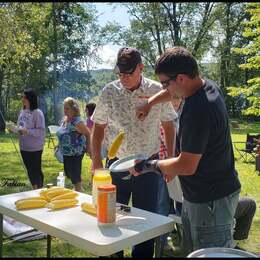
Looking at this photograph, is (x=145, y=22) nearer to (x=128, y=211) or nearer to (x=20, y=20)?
(x=20, y=20)

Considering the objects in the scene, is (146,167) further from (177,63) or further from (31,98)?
(31,98)

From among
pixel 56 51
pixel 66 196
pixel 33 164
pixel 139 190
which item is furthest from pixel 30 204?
pixel 56 51

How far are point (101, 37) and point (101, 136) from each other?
29169 mm

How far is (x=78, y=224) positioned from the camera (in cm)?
221

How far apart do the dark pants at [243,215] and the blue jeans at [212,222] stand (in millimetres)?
1307

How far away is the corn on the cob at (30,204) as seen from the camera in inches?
98.7

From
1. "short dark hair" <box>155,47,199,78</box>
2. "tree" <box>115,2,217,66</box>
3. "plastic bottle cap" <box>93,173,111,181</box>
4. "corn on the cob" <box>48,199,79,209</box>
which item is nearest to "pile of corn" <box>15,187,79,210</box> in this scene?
"corn on the cob" <box>48,199,79,209</box>

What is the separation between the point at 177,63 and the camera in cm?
200

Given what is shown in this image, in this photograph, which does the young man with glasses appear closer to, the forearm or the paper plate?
the forearm

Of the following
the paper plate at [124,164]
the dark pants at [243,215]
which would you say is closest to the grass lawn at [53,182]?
the dark pants at [243,215]

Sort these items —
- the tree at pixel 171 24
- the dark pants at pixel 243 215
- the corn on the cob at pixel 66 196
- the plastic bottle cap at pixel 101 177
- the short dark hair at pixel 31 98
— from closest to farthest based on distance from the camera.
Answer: the plastic bottle cap at pixel 101 177, the corn on the cob at pixel 66 196, the dark pants at pixel 243 215, the short dark hair at pixel 31 98, the tree at pixel 171 24

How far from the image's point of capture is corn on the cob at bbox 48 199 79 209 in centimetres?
250

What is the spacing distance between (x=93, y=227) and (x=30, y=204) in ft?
1.82

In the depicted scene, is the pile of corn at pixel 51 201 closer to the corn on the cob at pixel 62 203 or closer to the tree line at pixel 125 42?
the corn on the cob at pixel 62 203
